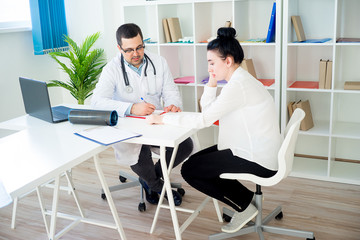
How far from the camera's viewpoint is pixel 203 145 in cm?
407

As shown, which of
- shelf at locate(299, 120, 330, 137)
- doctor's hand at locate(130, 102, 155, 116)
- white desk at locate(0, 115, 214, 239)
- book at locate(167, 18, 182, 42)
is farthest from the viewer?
book at locate(167, 18, 182, 42)

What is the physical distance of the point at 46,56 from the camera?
4457 millimetres

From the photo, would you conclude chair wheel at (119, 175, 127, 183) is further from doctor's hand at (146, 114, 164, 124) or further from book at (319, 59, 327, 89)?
book at (319, 59, 327, 89)

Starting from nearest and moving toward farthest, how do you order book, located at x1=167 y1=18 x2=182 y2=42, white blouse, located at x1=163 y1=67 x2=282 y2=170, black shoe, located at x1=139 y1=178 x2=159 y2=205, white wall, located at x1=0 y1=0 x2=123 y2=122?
white blouse, located at x1=163 y1=67 x2=282 y2=170 < black shoe, located at x1=139 y1=178 x2=159 y2=205 < book, located at x1=167 y1=18 x2=182 y2=42 < white wall, located at x1=0 y1=0 x2=123 y2=122

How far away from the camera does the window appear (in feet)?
13.3

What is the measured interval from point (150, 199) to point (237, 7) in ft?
5.47

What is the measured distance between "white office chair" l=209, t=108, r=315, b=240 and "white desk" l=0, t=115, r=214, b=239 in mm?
368

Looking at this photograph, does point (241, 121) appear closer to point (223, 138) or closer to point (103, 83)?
point (223, 138)

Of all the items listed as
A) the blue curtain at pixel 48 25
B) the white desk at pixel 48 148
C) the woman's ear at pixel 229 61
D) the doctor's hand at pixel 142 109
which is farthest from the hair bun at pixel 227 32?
the blue curtain at pixel 48 25

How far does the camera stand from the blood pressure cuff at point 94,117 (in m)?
2.37

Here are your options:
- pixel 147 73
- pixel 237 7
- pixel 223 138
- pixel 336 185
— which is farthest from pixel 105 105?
pixel 336 185

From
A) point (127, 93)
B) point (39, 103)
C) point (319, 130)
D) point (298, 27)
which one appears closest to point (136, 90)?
point (127, 93)

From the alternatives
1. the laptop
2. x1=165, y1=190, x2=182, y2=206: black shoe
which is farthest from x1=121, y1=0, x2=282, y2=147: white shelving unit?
the laptop

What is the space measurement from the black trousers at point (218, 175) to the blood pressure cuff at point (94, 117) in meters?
0.51
